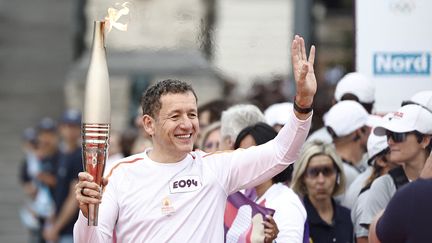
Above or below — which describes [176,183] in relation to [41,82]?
above

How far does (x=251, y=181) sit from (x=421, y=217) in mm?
1300

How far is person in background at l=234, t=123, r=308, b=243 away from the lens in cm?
779

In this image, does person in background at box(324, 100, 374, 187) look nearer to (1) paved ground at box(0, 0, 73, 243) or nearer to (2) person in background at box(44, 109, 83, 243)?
(2) person in background at box(44, 109, 83, 243)

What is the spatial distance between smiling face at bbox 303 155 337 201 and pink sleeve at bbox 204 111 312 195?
66.7 inches

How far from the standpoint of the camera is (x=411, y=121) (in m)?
8.05

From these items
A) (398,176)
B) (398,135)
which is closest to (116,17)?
(398,135)

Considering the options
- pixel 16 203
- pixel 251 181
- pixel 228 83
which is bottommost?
pixel 16 203

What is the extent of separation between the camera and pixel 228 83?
21234mm

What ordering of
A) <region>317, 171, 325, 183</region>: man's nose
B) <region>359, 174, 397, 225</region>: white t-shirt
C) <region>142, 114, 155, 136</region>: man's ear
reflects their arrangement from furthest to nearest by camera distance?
1. <region>317, 171, 325, 183</region>: man's nose
2. <region>359, 174, 397, 225</region>: white t-shirt
3. <region>142, 114, 155, 136</region>: man's ear

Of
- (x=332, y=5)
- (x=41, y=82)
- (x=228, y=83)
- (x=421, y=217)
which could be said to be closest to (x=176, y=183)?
(x=421, y=217)

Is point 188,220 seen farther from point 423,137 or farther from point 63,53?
point 63,53

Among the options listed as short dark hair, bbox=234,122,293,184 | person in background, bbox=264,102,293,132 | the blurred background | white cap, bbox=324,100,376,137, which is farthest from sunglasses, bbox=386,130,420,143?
the blurred background

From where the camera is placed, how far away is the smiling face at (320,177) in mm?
8969

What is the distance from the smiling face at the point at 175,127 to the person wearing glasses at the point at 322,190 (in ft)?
6.04
